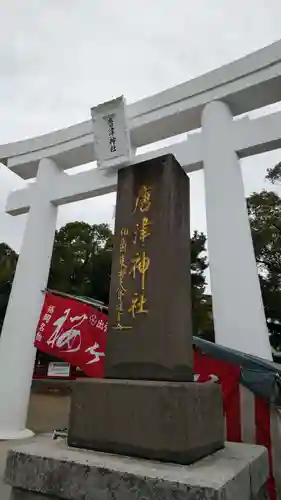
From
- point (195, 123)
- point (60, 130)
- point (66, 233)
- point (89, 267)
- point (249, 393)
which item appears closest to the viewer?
point (249, 393)

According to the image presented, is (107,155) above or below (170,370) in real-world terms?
above

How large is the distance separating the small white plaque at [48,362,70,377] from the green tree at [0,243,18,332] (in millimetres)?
2520

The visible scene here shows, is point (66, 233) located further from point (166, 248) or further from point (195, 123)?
point (166, 248)

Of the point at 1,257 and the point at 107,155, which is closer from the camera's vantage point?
the point at 107,155

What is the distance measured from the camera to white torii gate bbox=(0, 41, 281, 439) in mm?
4145

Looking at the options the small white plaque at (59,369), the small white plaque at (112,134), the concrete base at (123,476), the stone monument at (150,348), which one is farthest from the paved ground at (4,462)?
the small white plaque at (59,369)

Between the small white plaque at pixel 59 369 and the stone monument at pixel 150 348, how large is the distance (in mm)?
11401

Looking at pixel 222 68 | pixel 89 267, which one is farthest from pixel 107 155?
pixel 89 267

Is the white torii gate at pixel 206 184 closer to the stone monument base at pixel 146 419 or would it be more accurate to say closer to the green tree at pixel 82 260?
the stone monument base at pixel 146 419

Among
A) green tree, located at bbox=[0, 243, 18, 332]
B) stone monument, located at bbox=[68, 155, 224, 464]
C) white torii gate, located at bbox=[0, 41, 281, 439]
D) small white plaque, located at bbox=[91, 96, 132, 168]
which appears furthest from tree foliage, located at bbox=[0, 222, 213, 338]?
stone monument, located at bbox=[68, 155, 224, 464]

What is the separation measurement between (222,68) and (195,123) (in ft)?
2.75

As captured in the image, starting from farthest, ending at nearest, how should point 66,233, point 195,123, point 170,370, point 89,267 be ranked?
point 66,233, point 89,267, point 195,123, point 170,370

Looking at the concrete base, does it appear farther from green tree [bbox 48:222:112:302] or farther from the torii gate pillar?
green tree [bbox 48:222:112:302]

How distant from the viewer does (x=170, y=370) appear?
81.6 inches
